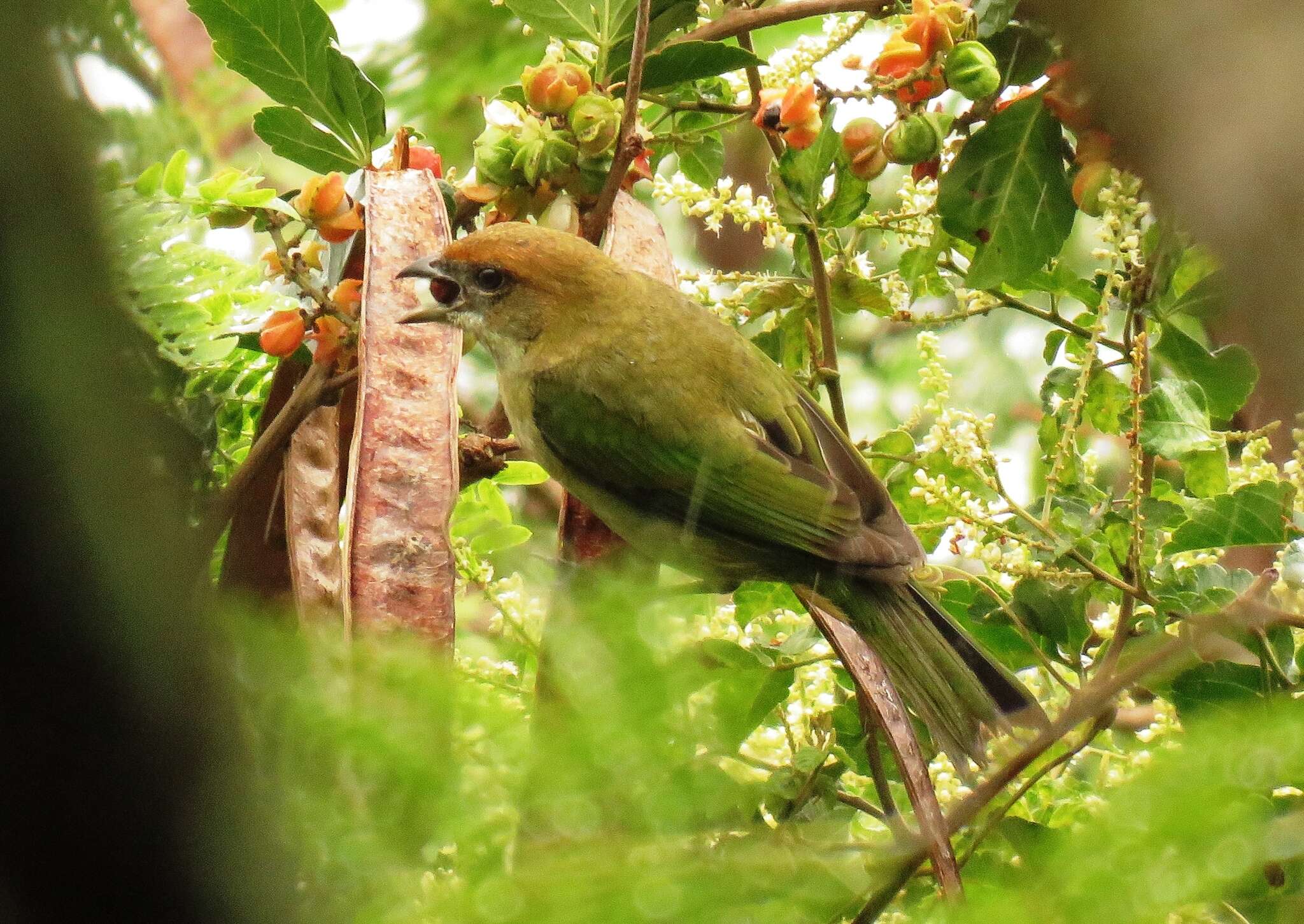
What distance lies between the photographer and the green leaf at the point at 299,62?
1.81 m

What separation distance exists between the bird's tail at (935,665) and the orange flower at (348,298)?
881 mm

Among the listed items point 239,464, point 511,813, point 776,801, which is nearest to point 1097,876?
point 511,813

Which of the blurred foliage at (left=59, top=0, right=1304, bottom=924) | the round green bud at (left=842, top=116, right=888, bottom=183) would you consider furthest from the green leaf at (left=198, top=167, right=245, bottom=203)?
the round green bud at (left=842, top=116, right=888, bottom=183)

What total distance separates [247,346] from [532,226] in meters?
0.77

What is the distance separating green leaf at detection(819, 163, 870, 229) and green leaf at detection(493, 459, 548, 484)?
0.64m

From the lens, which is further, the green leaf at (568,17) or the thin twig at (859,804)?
the green leaf at (568,17)

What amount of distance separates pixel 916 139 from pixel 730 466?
30.7 inches

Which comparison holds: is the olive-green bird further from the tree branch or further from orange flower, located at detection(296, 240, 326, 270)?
the tree branch

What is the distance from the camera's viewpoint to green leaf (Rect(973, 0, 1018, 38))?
5.77 ft

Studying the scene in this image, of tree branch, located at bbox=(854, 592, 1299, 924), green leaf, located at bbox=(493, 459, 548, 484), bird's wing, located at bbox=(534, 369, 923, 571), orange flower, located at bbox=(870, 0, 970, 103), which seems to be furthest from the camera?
bird's wing, located at bbox=(534, 369, 923, 571)

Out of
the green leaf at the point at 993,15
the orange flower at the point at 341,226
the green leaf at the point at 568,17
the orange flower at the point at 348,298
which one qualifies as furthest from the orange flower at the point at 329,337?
the green leaf at the point at 993,15

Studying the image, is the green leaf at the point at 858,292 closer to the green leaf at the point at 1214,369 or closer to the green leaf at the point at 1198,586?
the green leaf at the point at 1214,369

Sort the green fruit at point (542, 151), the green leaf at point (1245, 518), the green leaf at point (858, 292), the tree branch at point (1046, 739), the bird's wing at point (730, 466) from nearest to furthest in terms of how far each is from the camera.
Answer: the tree branch at point (1046, 739) → the green leaf at point (1245, 518) → the green fruit at point (542, 151) → the green leaf at point (858, 292) → the bird's wing at point (730, 466)

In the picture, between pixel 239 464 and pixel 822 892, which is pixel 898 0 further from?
pixel 822 892
